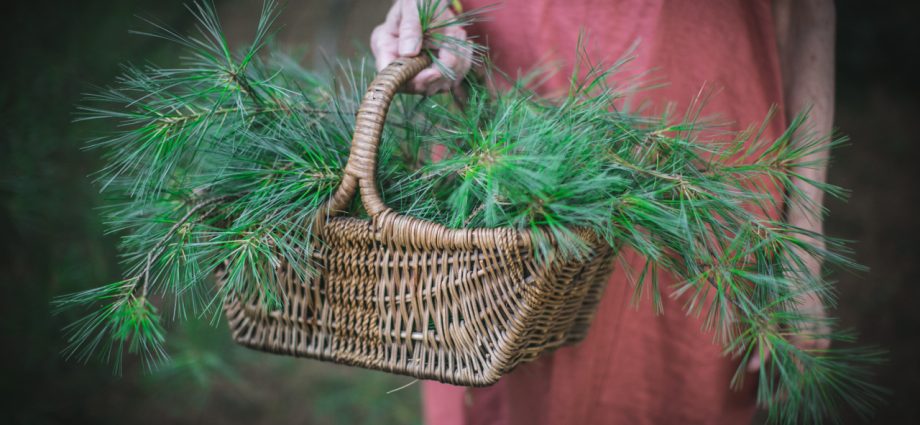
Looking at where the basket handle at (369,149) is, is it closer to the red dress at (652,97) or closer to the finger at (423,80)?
the finger at (423,80)

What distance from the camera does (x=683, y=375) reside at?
0.76 m

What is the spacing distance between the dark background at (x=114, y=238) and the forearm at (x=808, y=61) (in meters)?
0.67

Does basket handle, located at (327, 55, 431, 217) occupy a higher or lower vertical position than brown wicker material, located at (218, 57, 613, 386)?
higher

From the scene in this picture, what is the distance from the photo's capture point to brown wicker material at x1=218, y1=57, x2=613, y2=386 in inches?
20.4

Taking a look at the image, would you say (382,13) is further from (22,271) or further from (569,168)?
(569,168)

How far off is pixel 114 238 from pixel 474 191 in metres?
1.29

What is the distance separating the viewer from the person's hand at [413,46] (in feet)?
2.09

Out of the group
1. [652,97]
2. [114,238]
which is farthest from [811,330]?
[114,238]

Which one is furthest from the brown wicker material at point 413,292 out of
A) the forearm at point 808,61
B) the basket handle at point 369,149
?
the forearm at point 808,61

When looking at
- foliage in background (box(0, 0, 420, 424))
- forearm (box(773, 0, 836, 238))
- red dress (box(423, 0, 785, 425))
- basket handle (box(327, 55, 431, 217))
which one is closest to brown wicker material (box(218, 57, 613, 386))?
basket handle (box(327, 55, 431, 217))

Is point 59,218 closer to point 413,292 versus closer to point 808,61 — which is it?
point 413,292

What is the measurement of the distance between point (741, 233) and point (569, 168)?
16cm

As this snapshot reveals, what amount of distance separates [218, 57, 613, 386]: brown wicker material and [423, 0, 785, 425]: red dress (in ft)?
0.50

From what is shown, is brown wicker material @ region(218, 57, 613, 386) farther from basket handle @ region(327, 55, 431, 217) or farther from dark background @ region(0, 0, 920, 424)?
dark background @ region(0, 0, 920, 424)
